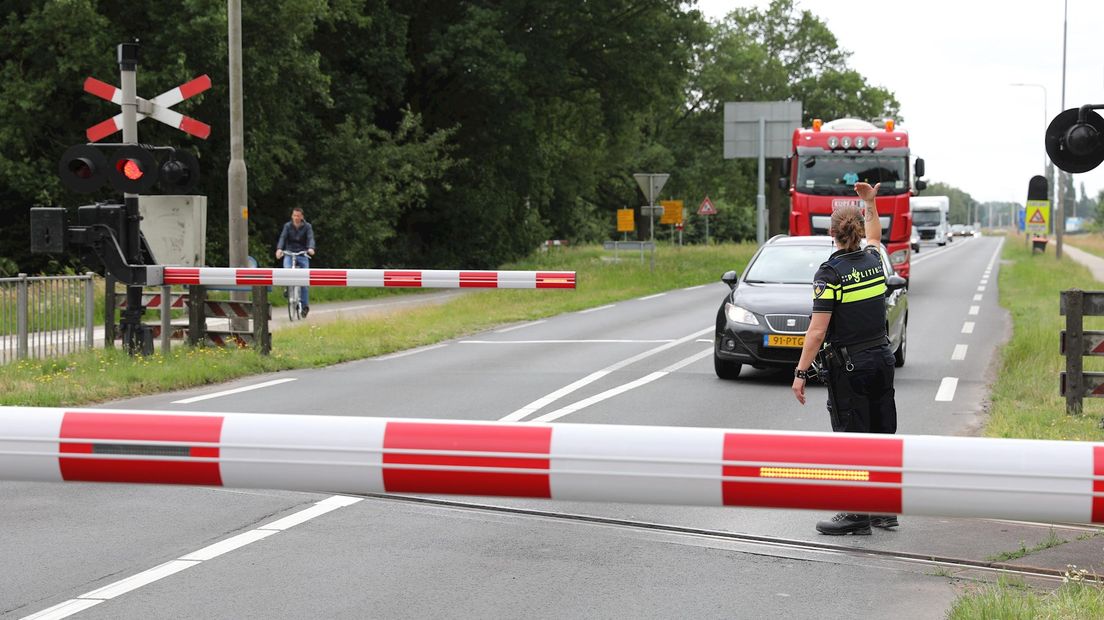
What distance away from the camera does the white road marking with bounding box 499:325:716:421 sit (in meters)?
11.1

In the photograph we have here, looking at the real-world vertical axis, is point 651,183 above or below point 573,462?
above

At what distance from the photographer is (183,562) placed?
6098 millimetres

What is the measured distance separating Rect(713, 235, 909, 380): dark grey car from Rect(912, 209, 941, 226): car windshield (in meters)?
68.3

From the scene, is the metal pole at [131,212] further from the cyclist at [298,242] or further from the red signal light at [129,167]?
the cyclist at [298,242]

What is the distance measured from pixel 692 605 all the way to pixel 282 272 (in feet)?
32.6

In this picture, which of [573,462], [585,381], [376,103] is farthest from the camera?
[376,103]

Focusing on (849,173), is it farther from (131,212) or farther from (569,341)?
(131,212)

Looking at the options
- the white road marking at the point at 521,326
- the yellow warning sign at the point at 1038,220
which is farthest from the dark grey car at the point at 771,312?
the yellow warning sign at the point at 1038,220

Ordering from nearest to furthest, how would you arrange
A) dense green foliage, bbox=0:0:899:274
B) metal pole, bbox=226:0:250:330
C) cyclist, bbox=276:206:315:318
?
metal pole, bbox=226:0:250:330, cyclist, bbox=276:206:315:318, dense green foliage, bbox=0:0:899:274

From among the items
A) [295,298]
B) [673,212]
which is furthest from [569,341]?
[673,212]

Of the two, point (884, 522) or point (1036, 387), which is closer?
point (884, 522)

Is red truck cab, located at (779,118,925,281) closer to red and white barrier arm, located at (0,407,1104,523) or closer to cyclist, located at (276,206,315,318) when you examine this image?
cyclist, located at (276,206,315,318)

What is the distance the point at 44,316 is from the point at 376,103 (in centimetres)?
2324

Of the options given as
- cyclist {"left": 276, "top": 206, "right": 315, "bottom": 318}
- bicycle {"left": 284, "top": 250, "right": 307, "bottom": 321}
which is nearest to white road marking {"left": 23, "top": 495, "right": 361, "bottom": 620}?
bicycle {"left": 284, "top": 250, "right": 307, "bottom": 321}
